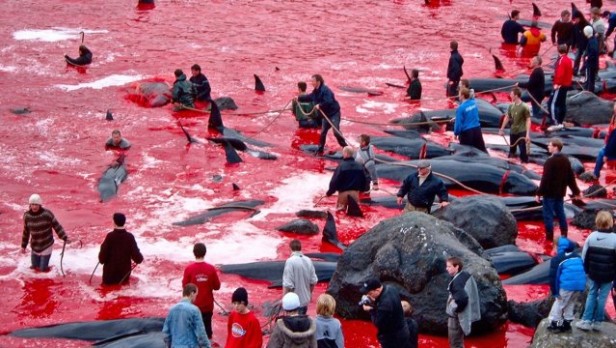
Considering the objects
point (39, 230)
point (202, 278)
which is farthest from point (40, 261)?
point (202, 278)

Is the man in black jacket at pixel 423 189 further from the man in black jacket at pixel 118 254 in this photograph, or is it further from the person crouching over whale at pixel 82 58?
the person crouching over whale at pixel 82 58

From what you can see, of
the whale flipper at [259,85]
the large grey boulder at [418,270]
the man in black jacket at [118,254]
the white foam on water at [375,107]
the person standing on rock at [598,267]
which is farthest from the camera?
the whale flipper at [259,85]

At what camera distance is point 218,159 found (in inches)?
868

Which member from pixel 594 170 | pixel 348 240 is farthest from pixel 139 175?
pixel 594 170

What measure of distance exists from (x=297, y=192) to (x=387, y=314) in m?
9.83

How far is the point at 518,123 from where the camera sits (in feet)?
68.4

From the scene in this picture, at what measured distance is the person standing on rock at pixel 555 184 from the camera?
1562 cm

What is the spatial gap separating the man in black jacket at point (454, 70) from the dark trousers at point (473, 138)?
584 cm

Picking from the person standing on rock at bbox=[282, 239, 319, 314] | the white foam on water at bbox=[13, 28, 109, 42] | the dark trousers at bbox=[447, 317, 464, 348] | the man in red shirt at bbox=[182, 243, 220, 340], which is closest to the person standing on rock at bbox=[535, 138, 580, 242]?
the dark trousers at bbox=[447, 317, 464, 348]

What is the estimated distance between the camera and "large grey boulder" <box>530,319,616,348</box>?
36.5 feet

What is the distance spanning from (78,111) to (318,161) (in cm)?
748

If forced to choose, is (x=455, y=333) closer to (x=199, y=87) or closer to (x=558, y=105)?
(x=558, y=105)

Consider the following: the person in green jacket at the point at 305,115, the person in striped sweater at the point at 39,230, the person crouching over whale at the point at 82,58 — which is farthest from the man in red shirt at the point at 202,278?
the person crouching over whale at the point at 82,58

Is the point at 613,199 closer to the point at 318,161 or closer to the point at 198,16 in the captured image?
the point at 318,161
